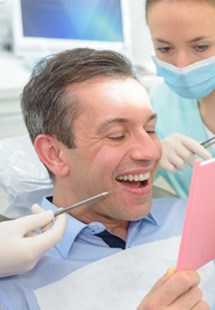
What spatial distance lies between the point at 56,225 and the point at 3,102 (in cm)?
125

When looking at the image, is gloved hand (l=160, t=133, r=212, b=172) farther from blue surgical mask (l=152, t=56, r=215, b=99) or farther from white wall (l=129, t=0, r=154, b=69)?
white wall (l=129, t=0, r=154, b=69)

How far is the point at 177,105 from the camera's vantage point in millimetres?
1726

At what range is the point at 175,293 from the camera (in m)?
0.76

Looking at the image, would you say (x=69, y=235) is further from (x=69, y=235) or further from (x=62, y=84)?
(x=62, y=84)

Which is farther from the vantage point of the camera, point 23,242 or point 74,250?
point 74,250

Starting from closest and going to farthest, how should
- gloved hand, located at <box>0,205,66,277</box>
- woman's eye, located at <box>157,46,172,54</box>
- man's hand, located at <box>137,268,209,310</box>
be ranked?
man's hand, located at <box>137,268,209,310</box>, gloved hand, located at <box>0,205,66,277</box>, woman's eye, located at <box>157,46,172,54</box>

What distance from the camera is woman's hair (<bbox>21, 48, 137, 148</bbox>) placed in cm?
117

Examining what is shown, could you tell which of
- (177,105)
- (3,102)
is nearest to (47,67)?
(177,105)

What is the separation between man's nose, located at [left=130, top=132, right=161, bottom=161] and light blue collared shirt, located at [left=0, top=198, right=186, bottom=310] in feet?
0.76

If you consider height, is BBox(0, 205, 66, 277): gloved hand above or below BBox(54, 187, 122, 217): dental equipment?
below

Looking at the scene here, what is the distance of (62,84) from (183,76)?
1.71 feet

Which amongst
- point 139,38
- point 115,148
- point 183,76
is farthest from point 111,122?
point 139,38

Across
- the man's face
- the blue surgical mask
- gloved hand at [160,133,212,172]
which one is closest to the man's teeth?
the man's face

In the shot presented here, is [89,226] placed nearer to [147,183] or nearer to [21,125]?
[147,183]
